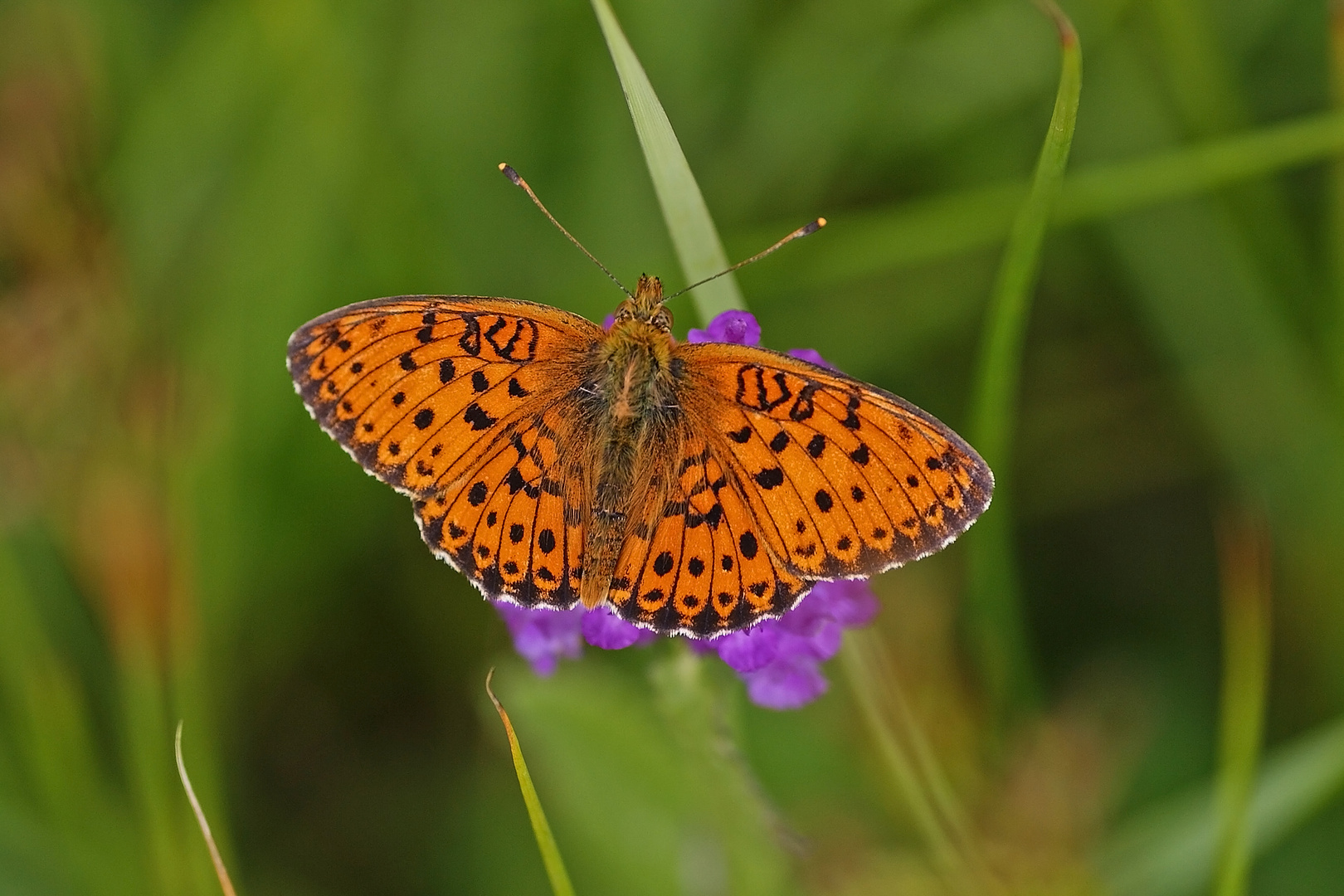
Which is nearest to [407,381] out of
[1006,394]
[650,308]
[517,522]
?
[517,522]

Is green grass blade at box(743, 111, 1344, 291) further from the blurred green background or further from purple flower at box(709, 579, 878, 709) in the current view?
purple flower at box(709, 579, 878, 709)

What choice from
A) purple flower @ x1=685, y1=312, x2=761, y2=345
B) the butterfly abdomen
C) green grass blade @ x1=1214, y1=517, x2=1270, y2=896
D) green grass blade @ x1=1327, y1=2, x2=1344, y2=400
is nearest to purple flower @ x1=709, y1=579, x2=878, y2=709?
the butterfly abdomen

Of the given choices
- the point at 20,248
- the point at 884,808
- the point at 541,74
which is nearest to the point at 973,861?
the point at 884,808

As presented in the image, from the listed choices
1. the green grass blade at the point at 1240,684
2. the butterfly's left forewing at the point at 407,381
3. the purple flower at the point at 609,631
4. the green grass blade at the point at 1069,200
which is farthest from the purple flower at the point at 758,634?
the green grass blade at the point at 1069,200

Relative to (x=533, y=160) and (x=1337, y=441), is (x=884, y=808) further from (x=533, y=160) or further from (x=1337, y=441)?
(x=533, y=160)

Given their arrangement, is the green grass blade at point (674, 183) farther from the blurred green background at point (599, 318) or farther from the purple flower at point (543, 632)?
the blurred green background at point (599, 318)
